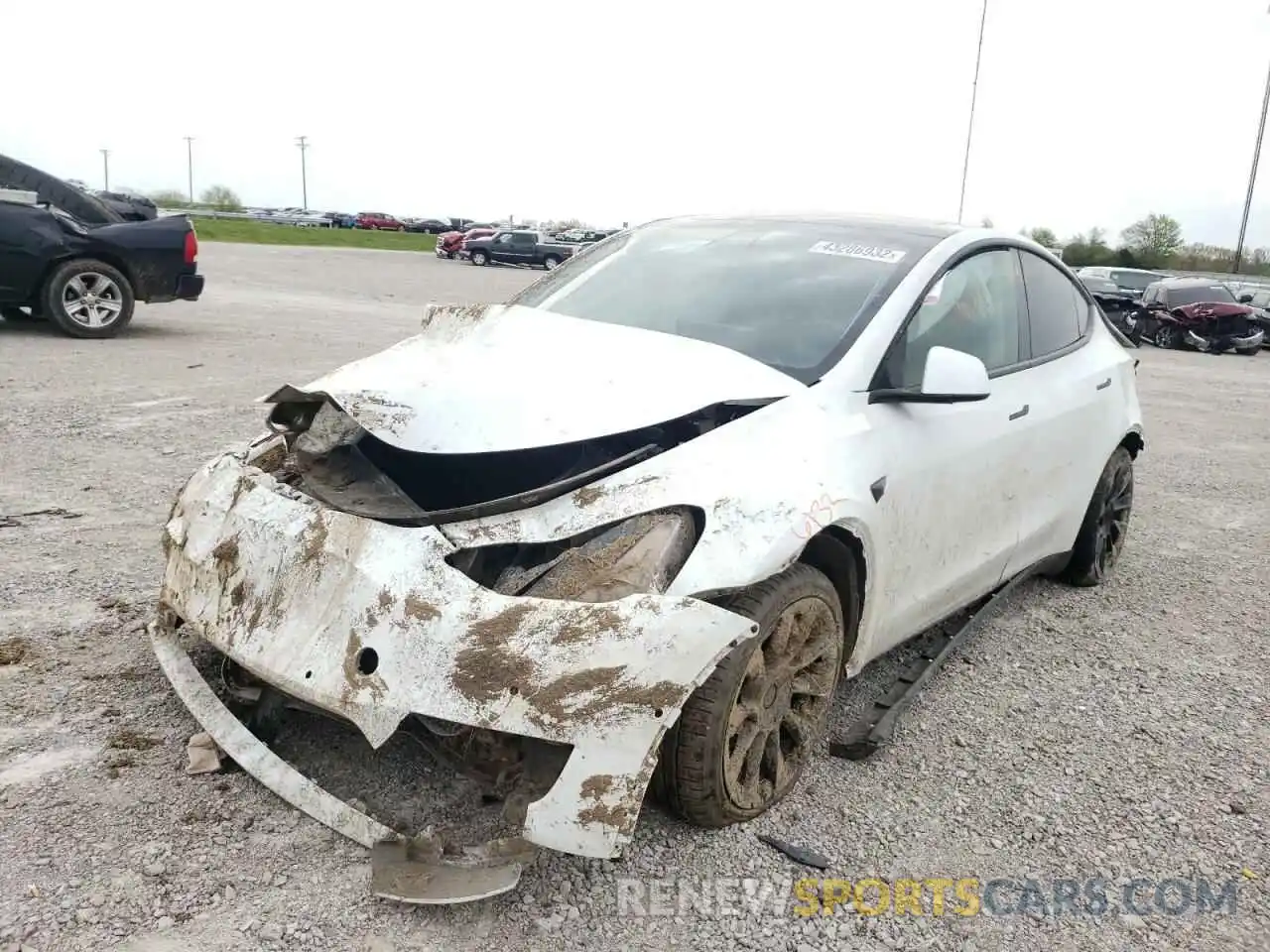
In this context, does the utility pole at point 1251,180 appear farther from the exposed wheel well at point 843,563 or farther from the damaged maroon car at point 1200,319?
the exposed wheel well at point 843,563

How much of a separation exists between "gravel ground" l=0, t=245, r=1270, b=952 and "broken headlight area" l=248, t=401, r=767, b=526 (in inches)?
28.5

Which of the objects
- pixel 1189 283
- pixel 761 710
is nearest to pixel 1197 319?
pixel 1189 283

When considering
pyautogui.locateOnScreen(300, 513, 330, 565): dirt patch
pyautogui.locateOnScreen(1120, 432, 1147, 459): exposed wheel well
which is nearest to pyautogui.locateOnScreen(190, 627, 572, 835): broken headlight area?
→ pyautogui.locateOnScreen(300, 513, 330, 565): dirt patch

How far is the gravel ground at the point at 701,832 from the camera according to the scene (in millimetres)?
2268

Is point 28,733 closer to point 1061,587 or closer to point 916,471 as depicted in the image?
point 916,471

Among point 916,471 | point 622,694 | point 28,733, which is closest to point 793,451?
point 916,471

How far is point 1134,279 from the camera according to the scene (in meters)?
24.0

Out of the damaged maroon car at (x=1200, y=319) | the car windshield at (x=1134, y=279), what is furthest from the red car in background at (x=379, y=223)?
the damaged maroon car at (x=1200, y=319)

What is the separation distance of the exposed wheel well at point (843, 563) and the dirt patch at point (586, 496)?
57 cm

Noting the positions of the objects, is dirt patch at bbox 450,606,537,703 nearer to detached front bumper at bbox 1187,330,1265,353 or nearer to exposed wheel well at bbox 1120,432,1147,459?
exposed wheel well at bbox 1120,432,1147,459

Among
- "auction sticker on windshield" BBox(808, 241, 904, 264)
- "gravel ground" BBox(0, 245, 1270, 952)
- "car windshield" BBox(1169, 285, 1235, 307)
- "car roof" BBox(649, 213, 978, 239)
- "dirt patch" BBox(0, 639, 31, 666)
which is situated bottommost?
"gravel ground" BBox(0, 245, 1270, 952)

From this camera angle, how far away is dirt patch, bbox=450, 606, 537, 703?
2201 millimetres

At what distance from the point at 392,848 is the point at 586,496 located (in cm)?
93

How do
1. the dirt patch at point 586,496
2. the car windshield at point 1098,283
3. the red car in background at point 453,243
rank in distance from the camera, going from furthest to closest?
the red car in background at point 453,243 < the car windshield at point 1098,283 < the dirt patch at point 586,496
